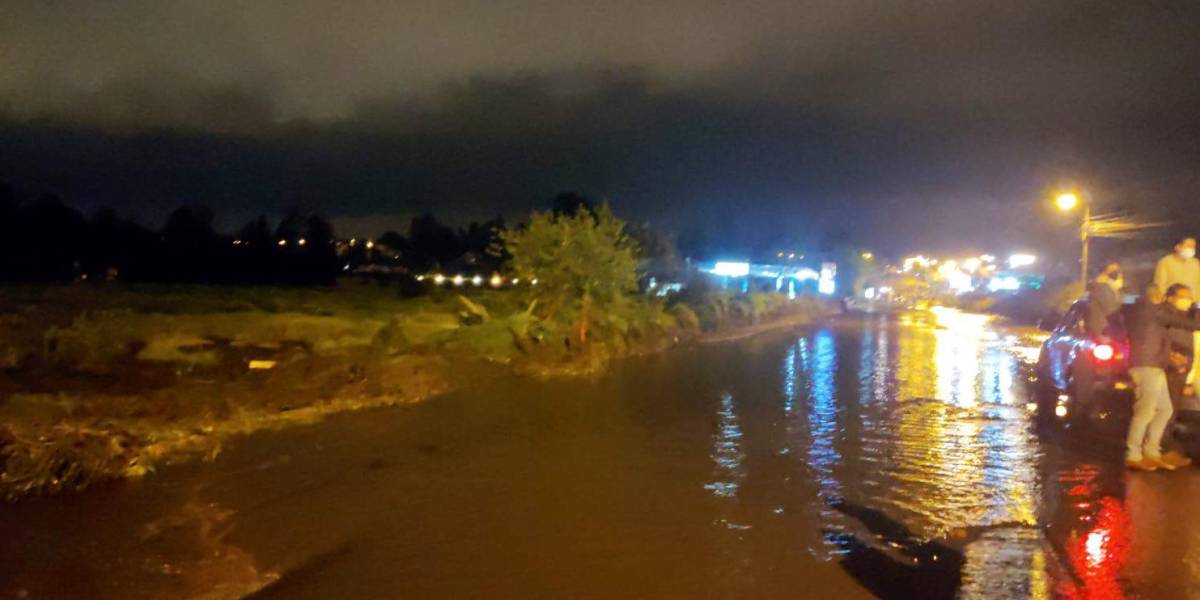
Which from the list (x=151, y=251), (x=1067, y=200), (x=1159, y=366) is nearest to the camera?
(x=1159, y=366)

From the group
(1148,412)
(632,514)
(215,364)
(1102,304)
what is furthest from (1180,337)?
(215,364)

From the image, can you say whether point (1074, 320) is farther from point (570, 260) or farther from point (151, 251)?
point (151, 251)

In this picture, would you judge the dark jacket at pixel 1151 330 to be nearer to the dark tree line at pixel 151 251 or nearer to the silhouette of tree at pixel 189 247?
the dark tree line at pixel 151 251

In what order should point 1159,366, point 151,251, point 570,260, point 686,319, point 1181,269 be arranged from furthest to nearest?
1. point 151,251
2. point 686,319
3. point 570,260
4. point 1181,269
5. point 1159,366

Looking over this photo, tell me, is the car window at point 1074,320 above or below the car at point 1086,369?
above

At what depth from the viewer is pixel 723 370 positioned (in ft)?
70.3

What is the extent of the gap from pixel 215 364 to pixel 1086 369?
13.9 m

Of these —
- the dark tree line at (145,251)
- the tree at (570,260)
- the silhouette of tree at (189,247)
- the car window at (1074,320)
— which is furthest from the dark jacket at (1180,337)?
the silhouette of tree at (189,247)

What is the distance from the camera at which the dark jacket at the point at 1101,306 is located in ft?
38.2

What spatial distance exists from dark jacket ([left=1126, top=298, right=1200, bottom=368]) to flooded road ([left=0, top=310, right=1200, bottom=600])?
3.71 ft

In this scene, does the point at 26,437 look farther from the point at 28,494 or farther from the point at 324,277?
the point at 324,277

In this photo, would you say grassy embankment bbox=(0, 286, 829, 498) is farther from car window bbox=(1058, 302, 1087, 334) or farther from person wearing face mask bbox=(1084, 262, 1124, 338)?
person wearing face mask bbox=(1084, 262, 1124, 338)

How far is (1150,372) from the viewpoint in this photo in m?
9.89

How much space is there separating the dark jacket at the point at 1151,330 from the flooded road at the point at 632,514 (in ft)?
3.71
